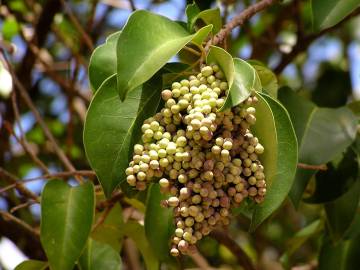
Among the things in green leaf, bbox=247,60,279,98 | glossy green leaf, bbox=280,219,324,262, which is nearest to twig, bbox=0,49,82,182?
glossy green leaf, bbox=280,219,324,262

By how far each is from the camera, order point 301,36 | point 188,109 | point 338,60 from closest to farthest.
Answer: point 188,109, point 301,36, point 338,60

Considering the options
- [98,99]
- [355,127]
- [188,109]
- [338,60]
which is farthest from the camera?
[338,60]

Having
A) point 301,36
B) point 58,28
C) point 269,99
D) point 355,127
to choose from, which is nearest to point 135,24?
point 269,99

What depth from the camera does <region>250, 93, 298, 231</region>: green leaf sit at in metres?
1.19

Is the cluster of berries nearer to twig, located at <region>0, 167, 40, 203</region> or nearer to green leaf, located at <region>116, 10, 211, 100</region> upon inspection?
green leaf, located at <region>116, 10, 211, 100</region>

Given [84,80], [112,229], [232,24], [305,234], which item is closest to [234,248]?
[305,234]

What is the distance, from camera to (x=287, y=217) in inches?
125

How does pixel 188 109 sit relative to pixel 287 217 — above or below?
above

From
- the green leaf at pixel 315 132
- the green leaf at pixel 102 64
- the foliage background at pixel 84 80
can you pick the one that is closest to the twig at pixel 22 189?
the foliage background at pixel 84 80

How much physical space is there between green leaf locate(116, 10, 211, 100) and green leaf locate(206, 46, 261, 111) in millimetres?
56

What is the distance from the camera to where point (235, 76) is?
1146 mm

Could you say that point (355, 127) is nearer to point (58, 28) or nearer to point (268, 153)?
point (268, 153)

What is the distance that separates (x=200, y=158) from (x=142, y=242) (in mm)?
622

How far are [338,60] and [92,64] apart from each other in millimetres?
2432
